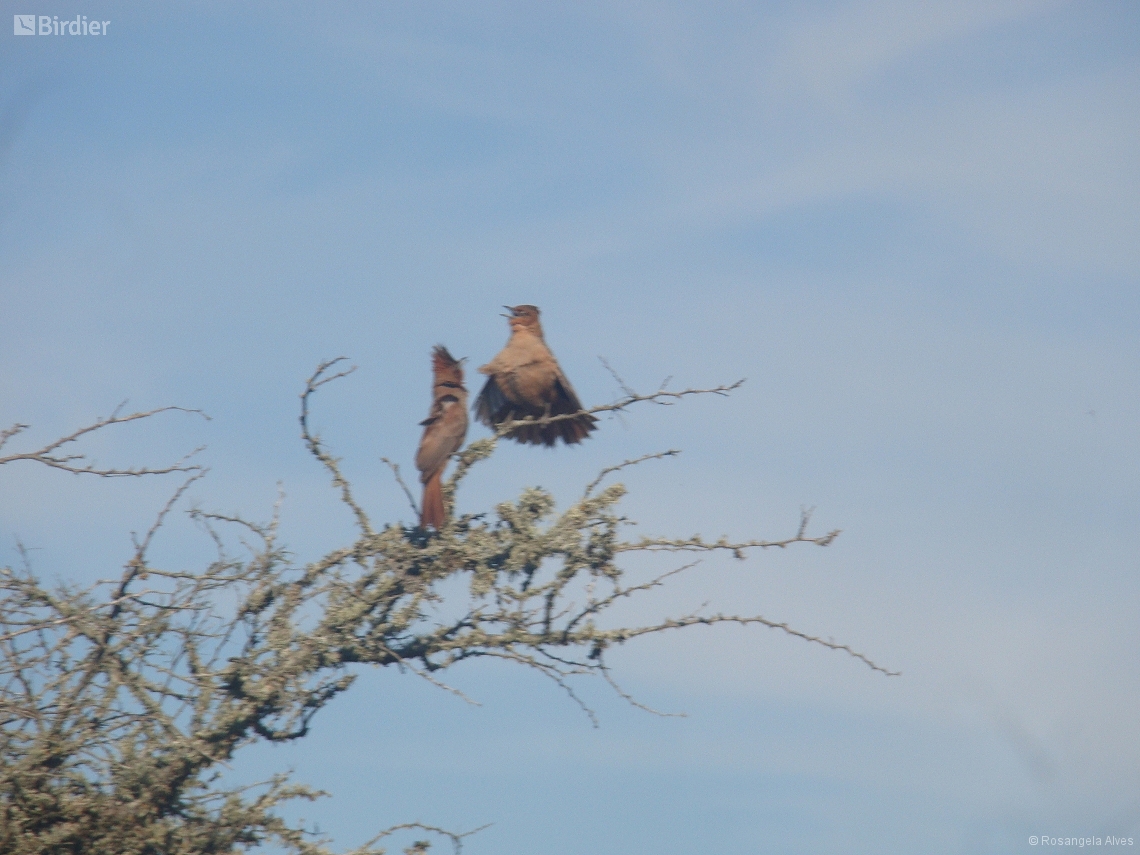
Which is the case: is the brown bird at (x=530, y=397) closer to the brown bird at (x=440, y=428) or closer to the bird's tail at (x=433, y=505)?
the brown bird at (x=440, y=428)

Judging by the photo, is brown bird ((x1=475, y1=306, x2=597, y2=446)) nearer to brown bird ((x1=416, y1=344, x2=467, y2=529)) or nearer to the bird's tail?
brown bird ((x1=416, y1=344, x2=467, y2=529))

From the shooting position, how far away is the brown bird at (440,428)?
18.6 ft

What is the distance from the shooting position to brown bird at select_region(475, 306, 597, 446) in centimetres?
724

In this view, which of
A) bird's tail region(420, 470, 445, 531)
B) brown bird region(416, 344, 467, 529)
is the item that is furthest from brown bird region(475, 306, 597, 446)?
bird's tail region(420, 470, 445, 531)

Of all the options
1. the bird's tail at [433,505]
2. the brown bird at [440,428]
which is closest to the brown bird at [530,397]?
the brown bird at [440,428]

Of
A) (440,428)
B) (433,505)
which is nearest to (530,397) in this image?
(440,428)

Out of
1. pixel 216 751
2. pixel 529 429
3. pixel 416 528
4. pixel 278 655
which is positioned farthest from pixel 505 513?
pixel 529 429

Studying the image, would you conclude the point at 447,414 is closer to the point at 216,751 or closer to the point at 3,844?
the point at 216,751

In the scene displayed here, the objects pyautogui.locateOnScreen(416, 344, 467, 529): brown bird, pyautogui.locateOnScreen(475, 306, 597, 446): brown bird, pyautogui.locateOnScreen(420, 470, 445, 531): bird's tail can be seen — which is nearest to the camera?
pyautogui.locateOnScreen(420, 470, 445, 531): bird's tail

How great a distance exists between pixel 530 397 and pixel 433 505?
1.77m

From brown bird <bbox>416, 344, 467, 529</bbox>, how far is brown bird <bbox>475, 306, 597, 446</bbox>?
40cm

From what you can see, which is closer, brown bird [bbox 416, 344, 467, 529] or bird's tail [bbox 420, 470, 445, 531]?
bird's tail [bbox 420, 470, 445, 531]

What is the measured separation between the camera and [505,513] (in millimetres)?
5141

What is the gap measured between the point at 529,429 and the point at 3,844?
365cm
